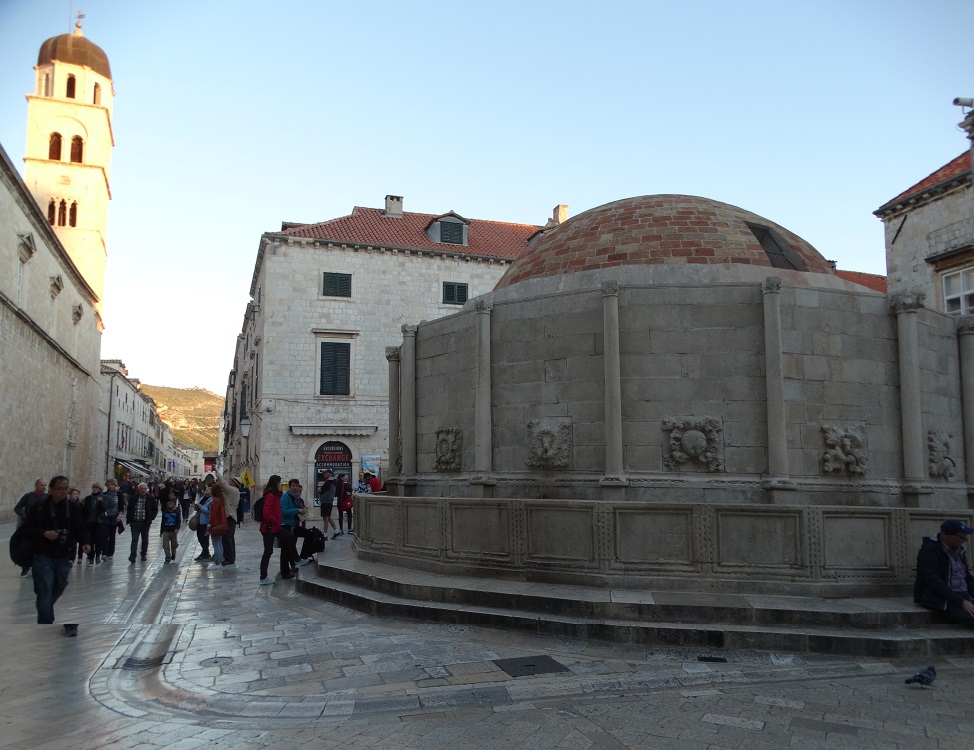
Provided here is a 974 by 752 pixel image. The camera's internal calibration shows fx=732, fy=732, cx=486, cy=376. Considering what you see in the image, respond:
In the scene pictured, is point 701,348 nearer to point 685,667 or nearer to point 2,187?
point 685,667

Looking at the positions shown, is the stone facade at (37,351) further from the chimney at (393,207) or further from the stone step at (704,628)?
the stone step at (704,628)

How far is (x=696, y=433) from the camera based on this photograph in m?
9.91

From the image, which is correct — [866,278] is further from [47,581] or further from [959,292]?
[47,581]

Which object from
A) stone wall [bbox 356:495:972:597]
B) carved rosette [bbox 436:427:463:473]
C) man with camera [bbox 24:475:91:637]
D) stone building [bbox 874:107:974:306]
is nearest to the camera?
stone wall [bbox 356:495:972:597]

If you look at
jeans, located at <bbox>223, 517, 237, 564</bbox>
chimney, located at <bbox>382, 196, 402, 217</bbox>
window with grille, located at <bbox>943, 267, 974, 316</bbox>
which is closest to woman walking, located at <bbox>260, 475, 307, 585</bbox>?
jeans, located at <bbox>223, 517, 237, 564</bbox>

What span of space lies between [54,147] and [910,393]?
56.9m

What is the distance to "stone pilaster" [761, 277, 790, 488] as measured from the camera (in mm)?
9523

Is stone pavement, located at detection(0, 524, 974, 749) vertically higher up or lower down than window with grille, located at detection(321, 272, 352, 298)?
lower down

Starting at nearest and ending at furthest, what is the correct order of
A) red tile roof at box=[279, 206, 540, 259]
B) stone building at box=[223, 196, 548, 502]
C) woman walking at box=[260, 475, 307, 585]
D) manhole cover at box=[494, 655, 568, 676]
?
manhole cover at box=[494, 655, 568, 676] → woman walking at box=[260, 475, 307, 585] → stone building at box=[223, 196, 548, 502] → red tile roof at box=[279, 206, 540, 259]

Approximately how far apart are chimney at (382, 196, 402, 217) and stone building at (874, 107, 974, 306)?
23069 mm

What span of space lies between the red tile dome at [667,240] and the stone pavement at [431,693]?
21.6ft

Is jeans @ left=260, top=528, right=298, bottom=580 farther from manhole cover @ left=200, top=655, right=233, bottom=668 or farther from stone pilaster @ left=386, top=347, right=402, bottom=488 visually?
manhole cover @ left=200, top=655, right=233, bottom=668

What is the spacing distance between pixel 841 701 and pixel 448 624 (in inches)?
169

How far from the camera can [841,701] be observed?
584 cm
